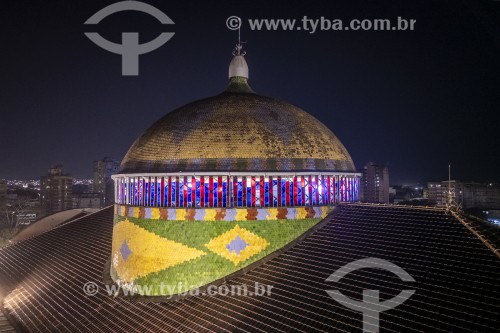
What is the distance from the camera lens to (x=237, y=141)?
16.2 m

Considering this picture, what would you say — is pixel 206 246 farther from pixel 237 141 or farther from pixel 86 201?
pixel 86 201

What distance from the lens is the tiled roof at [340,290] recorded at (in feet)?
31.1

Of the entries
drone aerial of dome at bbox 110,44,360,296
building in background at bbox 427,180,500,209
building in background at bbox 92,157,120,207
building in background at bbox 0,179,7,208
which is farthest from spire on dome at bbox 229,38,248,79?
building in background at bbox 92,157,120,207

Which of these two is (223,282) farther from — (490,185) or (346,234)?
(490,185)

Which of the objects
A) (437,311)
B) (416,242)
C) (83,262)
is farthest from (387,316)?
(83,262)

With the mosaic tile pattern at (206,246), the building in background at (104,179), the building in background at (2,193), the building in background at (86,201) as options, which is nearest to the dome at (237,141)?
the mosaic tile pattern at (206,246)

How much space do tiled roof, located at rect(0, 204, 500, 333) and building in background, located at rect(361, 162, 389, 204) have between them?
6635cm

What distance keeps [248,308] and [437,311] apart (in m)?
5.46

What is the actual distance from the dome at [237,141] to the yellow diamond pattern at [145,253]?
267cm

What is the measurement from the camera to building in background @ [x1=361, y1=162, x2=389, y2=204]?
79000 millimetres

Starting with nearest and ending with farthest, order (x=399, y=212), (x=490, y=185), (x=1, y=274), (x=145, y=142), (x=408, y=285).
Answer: (x=408, y=285) → (x=399, y=212) → (x=145, y=142) → (x=1, y=274) → (x=490, y=185)

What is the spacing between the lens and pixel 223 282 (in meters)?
14.5

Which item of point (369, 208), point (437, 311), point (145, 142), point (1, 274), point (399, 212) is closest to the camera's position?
point (437, 311)

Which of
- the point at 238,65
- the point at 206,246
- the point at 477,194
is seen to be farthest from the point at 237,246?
the point at 477,194
